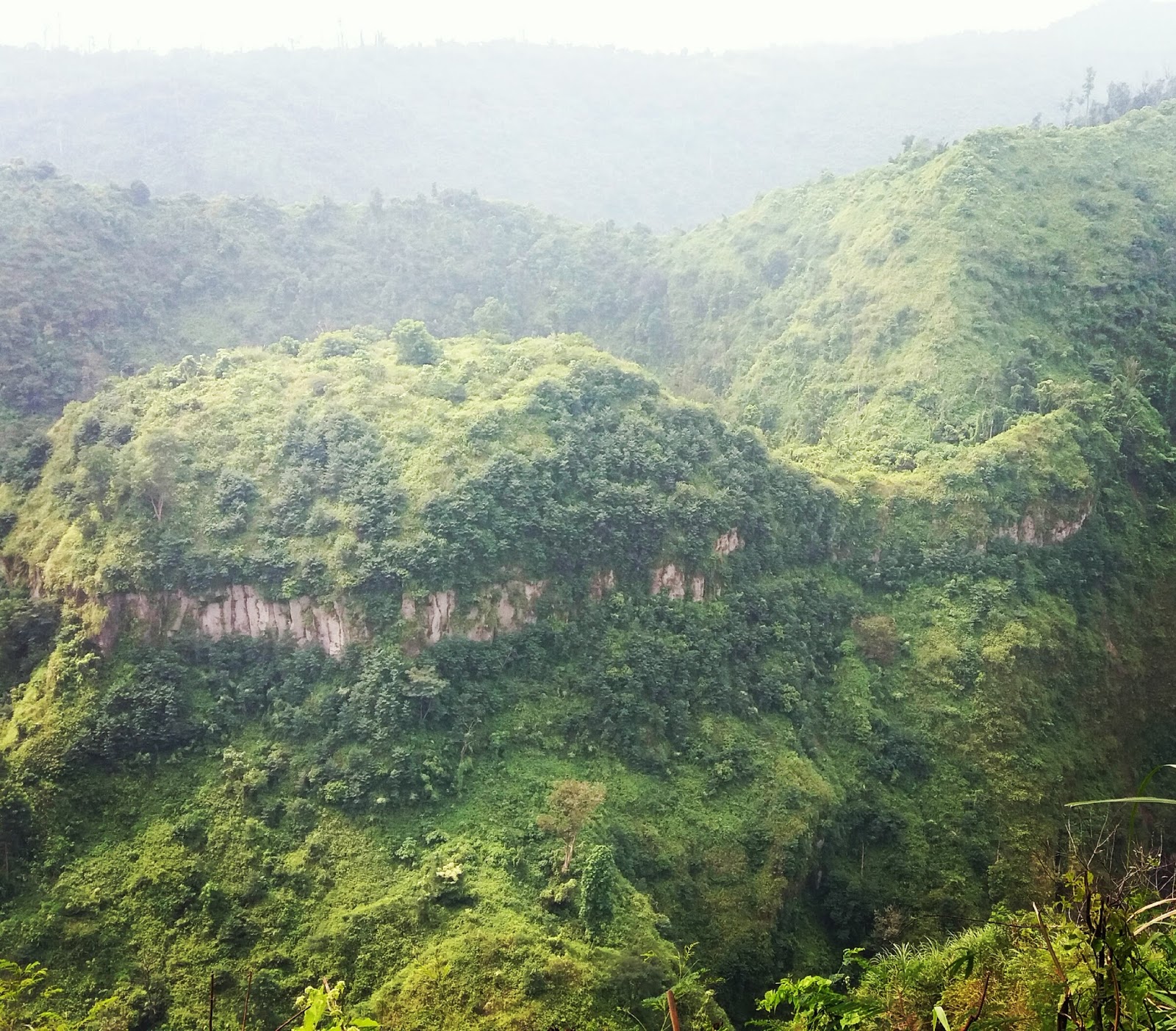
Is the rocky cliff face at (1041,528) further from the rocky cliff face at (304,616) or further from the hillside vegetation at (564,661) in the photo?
the rocky cliff face at (304,616)

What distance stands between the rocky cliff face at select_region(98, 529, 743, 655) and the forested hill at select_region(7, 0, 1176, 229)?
251 ft

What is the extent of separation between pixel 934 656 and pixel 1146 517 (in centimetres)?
1451

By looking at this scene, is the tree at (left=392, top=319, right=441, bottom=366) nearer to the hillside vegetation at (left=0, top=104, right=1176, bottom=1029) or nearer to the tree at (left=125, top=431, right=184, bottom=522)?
the hillside vegetation at (left=0, top=104, right=1176, bottom=1029)

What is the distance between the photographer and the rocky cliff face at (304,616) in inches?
1224

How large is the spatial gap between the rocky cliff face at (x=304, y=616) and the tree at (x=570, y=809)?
19.7 ft

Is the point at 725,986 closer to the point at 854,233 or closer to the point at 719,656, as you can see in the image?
the point at 719,656

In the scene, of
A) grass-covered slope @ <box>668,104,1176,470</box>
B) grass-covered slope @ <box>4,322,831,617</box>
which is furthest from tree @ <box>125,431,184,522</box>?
grass-covered slope @ <box>668,104,1176,470</box>

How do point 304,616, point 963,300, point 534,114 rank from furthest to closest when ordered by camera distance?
point 534,114 < point 963,300 < point 304,616

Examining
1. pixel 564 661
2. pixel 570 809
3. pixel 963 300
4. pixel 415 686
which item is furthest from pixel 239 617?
pixel 963 300

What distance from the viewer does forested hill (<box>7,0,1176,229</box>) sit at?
329ft

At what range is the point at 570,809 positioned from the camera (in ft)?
96.7

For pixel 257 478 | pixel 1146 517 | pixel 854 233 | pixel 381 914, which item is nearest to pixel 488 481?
pixel 257 478

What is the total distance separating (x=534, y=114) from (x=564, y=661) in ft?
394

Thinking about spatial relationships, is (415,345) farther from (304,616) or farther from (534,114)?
(534,114)
